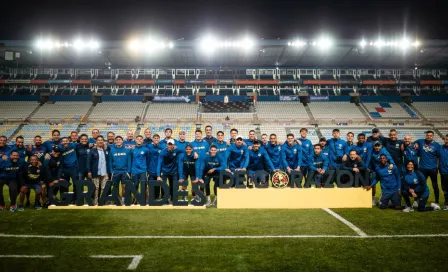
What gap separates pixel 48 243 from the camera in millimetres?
5715

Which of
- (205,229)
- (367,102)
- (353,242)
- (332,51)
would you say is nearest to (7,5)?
(205,229)

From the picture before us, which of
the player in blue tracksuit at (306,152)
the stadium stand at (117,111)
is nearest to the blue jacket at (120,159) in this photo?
the player in blue tracksuit at (306,152)

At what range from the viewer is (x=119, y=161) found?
28.5 ft

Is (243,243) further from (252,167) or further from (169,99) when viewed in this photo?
(169,99)

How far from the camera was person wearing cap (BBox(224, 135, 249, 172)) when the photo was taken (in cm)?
866

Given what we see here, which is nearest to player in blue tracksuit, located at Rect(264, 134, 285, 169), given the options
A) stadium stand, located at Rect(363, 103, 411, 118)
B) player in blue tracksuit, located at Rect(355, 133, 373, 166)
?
player in blue tracksuit, located at Rect(355, 133, 373, 166)

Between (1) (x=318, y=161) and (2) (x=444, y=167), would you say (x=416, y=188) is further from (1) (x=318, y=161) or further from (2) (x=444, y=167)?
(1) (x=318, y=161)

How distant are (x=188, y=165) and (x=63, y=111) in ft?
95.3

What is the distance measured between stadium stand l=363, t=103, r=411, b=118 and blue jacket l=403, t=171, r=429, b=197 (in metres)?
26.5

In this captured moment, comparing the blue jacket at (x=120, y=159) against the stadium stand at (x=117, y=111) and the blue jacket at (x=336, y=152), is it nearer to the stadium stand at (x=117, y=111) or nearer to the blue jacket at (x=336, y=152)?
the blue jacket at (x=336, y=152)

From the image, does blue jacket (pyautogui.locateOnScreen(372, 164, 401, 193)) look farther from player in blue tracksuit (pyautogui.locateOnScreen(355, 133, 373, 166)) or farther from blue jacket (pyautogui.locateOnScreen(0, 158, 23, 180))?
blue jacket (pyautogui.locateOnScreen(0, 158, 23, 180))

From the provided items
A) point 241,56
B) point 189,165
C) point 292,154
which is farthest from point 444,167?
point 241,56

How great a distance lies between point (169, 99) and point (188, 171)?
26736 mm

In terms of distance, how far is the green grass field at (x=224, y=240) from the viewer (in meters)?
4.74
